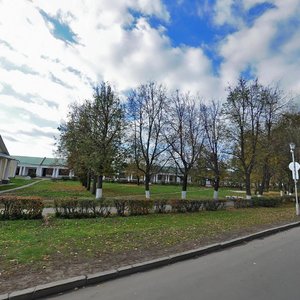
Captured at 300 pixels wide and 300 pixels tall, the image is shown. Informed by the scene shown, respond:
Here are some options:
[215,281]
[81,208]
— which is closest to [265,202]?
[81,208]

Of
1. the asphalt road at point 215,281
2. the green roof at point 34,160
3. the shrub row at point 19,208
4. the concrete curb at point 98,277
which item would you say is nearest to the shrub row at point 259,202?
the concrete curb at point 98,277

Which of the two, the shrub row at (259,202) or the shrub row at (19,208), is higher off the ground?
the shrub row at (259,202)

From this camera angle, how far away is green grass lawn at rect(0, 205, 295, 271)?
636 centimetres

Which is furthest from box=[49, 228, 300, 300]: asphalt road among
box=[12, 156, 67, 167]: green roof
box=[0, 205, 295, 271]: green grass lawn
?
box=[12, 156, 67, 167]: green roof

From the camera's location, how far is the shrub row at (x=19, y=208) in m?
11.3

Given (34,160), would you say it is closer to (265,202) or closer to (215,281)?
(265,202)

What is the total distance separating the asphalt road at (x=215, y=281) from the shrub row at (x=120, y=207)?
710cm

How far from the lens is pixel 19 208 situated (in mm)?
Answer: 11500

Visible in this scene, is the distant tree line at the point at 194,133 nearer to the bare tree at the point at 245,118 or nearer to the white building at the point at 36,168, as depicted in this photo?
the bare tree at the point at 245,118

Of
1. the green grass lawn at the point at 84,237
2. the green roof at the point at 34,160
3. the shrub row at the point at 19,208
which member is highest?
the green roof at the point at 34,160

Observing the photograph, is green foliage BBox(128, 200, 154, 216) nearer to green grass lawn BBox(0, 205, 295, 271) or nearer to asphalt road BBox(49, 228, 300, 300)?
green grass lawn BBox(0, 205, 295, 271)

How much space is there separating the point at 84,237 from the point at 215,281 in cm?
445

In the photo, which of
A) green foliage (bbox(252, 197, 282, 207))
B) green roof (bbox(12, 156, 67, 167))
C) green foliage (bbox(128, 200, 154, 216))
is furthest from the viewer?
green roof (bbox(12, 156, 67, 167))

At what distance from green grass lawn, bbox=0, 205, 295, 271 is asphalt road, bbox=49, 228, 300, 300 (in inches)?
57.4
